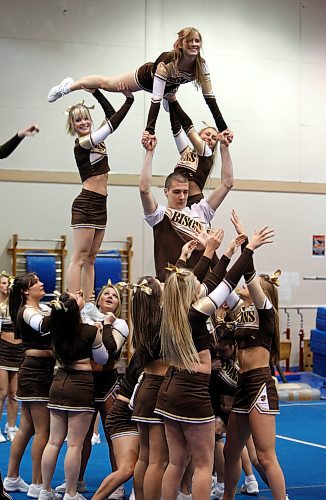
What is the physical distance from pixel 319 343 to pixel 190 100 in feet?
14.0

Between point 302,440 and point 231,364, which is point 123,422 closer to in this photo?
point 231,364

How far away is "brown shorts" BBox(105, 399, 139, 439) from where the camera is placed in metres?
5.29

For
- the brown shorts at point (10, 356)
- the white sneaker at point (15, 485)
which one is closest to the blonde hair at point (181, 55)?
the white sneaker at point (15, 485)

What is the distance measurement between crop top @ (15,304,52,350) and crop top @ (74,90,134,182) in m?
1.23

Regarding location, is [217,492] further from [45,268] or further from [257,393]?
[45,268]

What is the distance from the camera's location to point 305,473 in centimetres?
688

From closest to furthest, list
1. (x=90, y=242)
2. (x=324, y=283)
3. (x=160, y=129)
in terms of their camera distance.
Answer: (x=90, y=242)
(x=160, y=129)
(x=324, y=283)

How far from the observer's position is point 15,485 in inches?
239

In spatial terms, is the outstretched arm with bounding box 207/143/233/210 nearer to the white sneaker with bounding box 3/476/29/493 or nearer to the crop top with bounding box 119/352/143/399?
the crop top with bounding box 119/352/143/399

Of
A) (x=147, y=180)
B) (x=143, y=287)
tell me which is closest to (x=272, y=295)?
(x=143, y=287)

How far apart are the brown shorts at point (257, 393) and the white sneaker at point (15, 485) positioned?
6.34 feet

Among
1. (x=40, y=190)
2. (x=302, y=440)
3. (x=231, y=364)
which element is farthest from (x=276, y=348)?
(x=40, y=190)

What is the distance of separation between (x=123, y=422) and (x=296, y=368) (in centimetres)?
803

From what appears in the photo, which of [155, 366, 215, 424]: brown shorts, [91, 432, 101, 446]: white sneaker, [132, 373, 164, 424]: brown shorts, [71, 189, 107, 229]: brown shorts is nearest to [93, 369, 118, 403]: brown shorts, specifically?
[132, 373, 164, 424]: brown shorts
